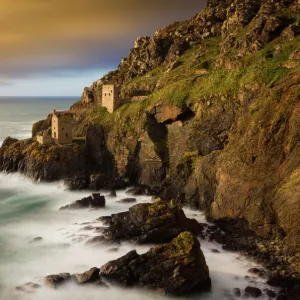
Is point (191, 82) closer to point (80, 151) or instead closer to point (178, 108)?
point (178, 108)

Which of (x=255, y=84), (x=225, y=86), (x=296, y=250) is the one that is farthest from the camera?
(x=225, y=86)

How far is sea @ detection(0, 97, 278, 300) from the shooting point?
28.0 meters

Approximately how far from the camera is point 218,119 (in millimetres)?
54375

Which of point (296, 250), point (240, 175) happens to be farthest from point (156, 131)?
point (296, 250)

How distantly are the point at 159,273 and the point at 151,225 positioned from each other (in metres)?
7.90

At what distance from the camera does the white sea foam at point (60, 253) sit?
2808 centimetres

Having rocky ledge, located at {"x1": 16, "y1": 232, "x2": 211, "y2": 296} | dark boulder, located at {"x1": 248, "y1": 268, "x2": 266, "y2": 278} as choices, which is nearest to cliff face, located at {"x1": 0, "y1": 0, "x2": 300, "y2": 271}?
dark boulder, located at {"x1": 248, "y1": 268, "x2": 266, "y2": 278}

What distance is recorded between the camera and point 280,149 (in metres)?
38.1

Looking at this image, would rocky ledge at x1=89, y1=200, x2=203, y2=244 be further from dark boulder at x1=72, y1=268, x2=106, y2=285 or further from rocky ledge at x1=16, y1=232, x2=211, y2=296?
dark boulder at x1=72, y1=268, x2=106, y2=285

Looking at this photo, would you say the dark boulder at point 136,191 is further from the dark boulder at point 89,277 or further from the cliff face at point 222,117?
the dark boulder at point 89,277

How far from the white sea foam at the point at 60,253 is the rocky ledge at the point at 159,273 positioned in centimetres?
74

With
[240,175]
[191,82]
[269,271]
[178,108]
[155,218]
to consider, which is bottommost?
[269,271]

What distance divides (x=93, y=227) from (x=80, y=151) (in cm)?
2636

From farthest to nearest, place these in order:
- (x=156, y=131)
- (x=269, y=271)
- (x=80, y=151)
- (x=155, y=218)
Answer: (x=80, y=151), (x=156, y=131), (x=155, y=218), (x=269, y=271)
